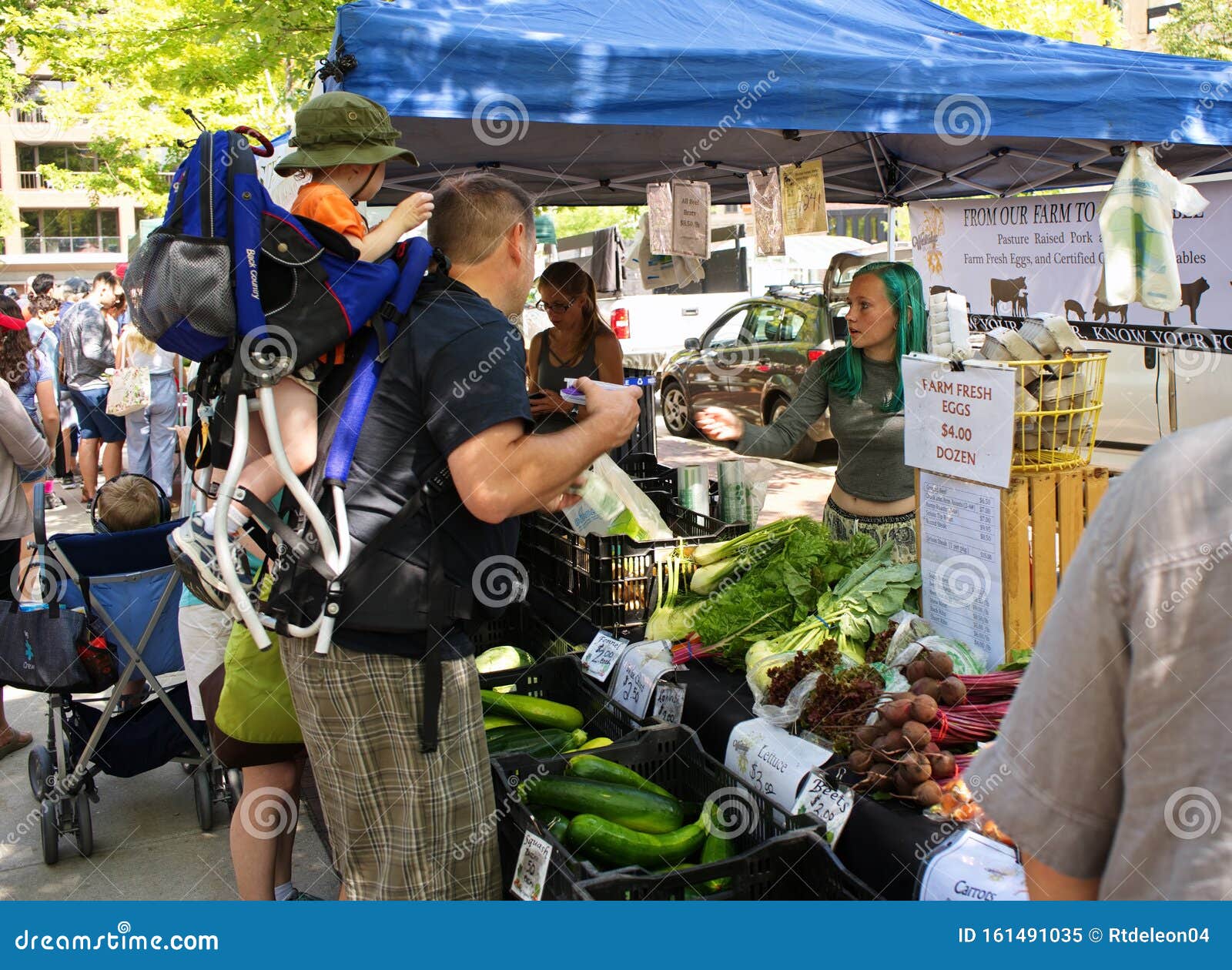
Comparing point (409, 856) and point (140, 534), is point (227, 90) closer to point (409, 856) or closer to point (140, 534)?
point (140, 534)

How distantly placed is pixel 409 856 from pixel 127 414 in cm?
873

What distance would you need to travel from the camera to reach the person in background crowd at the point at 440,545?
222cm

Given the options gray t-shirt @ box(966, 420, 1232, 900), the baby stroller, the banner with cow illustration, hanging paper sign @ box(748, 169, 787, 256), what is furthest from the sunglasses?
gray t-shirt @ box(966, 420, 1232, 900)

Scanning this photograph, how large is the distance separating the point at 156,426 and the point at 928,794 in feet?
30.0

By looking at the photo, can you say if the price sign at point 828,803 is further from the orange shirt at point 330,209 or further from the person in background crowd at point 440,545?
the orange shirt at point 330,209

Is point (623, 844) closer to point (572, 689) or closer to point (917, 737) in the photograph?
point (917, 737)

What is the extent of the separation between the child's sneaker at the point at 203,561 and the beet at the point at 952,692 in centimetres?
170

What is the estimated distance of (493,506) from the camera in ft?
7.29

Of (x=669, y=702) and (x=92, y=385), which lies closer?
(x=669, y=702)

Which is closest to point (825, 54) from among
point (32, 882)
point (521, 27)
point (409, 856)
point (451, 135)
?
point (521, 27)

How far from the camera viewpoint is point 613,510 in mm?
4000

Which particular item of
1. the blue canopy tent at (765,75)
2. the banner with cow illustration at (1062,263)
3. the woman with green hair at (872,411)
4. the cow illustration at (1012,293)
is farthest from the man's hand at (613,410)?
the cow illustration at (1012,293)

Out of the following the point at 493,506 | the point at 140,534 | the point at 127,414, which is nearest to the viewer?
the point at 493,506

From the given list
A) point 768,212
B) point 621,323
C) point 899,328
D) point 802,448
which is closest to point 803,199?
point 768,212
